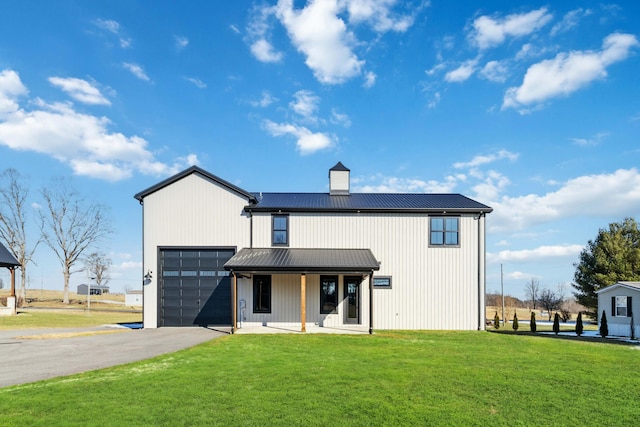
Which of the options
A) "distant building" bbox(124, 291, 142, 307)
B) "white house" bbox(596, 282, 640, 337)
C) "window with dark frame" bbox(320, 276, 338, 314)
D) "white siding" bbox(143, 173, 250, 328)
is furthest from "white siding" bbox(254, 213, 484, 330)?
"distant building" bbox(124, 291, 142, 307)

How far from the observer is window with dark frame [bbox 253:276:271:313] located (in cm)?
1819

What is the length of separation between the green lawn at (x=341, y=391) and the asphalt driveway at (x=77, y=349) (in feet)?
3.69

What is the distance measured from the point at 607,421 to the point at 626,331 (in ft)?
70.0

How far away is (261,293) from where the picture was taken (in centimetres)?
1830

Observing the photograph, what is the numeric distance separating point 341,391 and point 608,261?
115 feet

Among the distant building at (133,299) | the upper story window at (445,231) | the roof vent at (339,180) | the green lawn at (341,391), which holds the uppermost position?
the roof vent at (339,180)

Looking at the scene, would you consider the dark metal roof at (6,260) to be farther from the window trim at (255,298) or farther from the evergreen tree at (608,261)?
the evergreen tree at (608,261)

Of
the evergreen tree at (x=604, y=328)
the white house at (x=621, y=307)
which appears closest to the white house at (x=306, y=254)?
the evergreen tree at (x=604, y=328)

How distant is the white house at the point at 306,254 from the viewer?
18188 millimetres

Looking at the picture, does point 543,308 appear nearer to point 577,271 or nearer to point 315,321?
point 577,271

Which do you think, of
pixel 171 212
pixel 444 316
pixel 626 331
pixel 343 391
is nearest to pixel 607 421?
pixel 343 391

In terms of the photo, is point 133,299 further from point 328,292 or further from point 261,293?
point 328,292

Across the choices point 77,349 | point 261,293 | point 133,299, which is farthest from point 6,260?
point 133,299

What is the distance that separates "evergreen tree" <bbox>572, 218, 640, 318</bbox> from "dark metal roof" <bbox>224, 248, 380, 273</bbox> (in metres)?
25.9
